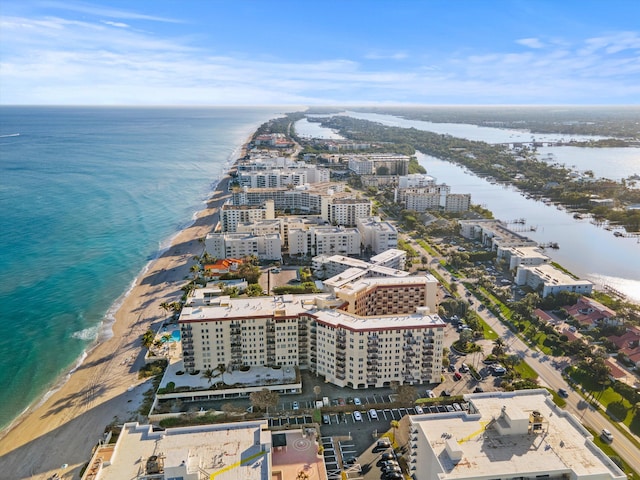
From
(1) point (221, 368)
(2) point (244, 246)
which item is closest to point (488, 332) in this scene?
(1) point (221, 368)

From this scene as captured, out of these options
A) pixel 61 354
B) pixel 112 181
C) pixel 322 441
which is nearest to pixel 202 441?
pixel 322 441

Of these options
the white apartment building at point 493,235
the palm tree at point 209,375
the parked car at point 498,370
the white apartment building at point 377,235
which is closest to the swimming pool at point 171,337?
the palm tree at point 209,375

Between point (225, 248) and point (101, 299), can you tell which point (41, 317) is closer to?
point (101, 299)

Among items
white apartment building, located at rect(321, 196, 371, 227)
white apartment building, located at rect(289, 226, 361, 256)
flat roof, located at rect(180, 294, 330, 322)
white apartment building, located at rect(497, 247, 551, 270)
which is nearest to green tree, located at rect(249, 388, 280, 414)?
flat roof, located at rect(180, 294, 330, 322)

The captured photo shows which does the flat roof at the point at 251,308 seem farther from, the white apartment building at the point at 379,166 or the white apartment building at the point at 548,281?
the white apartment building at the point at 379,166

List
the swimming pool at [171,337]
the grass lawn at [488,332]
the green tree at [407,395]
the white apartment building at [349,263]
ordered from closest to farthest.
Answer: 1. the green tree at [407,395]
2. the swimming pool at [171,337]
3. the grass lawn at [488,332]
4. the white apartment building at [349,263]

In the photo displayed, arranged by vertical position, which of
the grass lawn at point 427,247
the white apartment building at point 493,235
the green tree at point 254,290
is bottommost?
the grass lawn at point 427,247
